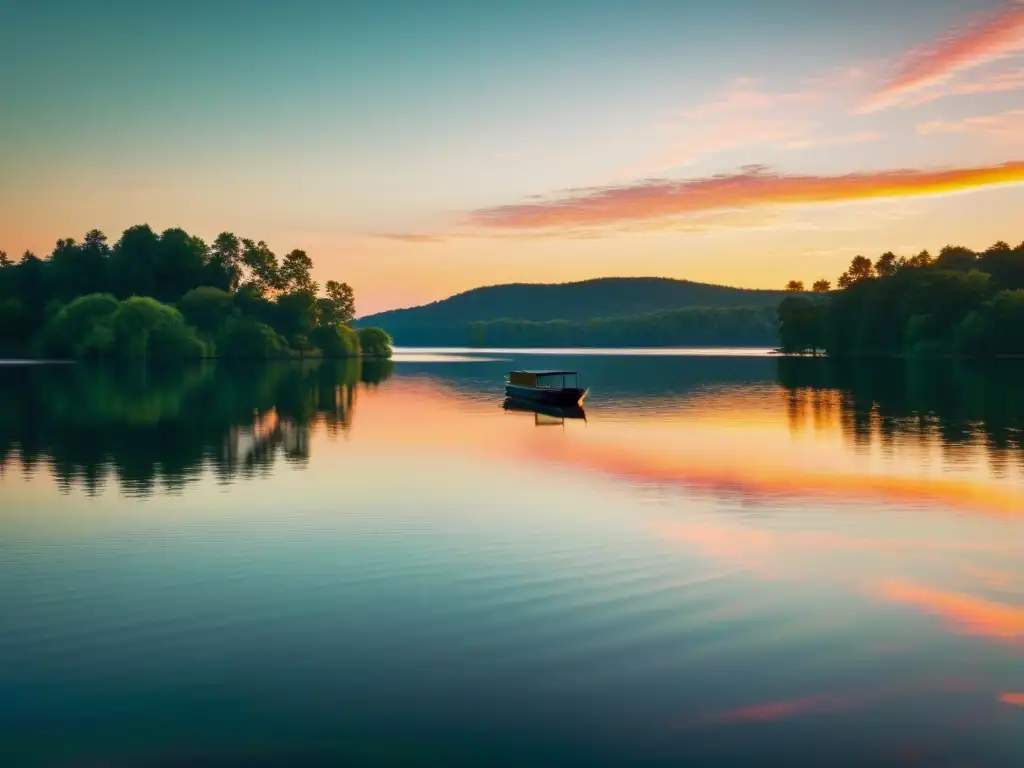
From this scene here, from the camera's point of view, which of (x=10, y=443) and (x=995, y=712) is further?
(x=10, y=443)

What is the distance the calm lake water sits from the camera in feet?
43.0

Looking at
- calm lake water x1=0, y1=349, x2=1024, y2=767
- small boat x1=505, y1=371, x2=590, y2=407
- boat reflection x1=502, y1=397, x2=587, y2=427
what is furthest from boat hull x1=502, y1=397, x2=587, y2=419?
calm lake water x1=0, y1=349, x2=1024, y2=767

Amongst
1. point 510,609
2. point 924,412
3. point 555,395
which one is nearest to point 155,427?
point 555,395

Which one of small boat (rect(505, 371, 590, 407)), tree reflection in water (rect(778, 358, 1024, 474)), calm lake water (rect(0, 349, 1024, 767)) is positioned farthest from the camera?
small boat (rect(505, 371, 590, 407))

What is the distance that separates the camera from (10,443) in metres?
48.2

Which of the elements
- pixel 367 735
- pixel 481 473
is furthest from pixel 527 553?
pixel 481 473

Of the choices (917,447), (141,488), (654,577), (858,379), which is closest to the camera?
(654,577)

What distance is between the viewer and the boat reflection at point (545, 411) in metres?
69.4

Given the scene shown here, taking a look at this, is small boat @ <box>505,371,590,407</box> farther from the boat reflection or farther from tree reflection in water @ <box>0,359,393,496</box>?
tree reflection in water @ <box>0,359,393,496</box>

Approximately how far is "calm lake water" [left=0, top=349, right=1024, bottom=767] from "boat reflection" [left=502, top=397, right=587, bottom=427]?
23.6 meters

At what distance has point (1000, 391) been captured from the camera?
300 feet

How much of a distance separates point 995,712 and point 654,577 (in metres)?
8.82

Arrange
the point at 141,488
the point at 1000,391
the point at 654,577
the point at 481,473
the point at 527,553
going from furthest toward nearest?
the point at 1000,391 → the point at 481,473 → the point at 141,488 → the point at 527,553 → the point at 654,577

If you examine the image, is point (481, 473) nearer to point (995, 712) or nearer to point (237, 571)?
point (237, 571)
